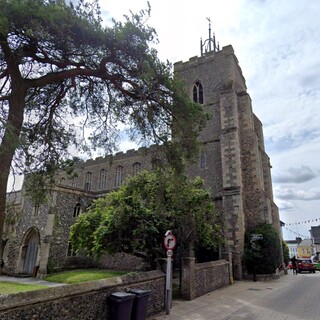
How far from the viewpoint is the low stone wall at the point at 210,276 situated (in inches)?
482

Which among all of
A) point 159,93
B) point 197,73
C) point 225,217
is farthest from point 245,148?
point 159,93

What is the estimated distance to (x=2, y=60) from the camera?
7.91 meters

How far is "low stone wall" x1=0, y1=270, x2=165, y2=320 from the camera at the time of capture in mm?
5160

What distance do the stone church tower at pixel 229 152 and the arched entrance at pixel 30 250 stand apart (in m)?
13.7

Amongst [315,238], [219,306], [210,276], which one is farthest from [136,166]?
[315,238]

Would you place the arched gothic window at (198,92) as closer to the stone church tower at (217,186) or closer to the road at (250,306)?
the stone church tower at (217,186)

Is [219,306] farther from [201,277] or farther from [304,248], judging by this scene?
[304,248]

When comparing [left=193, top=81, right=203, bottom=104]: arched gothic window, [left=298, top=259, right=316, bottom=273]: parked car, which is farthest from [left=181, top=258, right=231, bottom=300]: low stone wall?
[left=298, top=259, right=316, bottom=273]: parked car

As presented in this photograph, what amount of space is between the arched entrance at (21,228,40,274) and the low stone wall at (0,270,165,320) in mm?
17327

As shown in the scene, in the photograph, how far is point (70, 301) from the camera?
6184 mm

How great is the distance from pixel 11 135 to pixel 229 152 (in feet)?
58.3

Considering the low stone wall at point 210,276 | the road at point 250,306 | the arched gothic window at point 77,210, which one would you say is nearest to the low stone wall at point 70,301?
the road at point 250,306

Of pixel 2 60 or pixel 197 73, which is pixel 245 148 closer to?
pixel 197 73

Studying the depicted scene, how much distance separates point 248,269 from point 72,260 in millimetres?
13574
